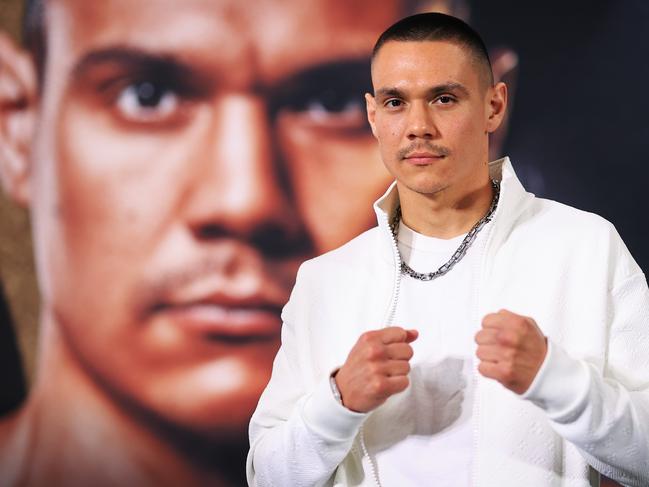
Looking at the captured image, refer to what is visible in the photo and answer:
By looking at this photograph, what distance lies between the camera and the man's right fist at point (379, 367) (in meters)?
1.24

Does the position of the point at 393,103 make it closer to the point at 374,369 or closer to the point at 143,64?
the point at 374,369

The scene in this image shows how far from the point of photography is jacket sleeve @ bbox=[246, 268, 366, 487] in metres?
1.30

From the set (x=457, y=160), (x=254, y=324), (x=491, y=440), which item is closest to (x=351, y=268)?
(x=457, y=160)

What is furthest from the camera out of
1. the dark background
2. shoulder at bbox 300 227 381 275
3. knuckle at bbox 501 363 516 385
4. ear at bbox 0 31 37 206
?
ear at bbox 0 31 37 206

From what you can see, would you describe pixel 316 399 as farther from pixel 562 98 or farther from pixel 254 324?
pixel 562 98

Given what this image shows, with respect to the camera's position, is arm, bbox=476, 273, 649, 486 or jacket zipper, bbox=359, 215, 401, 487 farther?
jacket zipper, bbox=359, 215, 401, 487

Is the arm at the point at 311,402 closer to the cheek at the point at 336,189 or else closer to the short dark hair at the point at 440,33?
the short dark hair at the point at 440,33

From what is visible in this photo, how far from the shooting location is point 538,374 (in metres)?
1.15

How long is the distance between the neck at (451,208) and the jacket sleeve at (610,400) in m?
0.32

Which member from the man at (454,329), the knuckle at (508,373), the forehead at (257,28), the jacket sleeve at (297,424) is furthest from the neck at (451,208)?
the forehead at (257,28)

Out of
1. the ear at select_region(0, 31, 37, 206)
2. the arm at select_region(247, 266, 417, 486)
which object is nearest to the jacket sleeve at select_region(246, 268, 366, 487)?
the arm at select_region(247, 266, 417, 486)

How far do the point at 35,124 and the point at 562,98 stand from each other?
149 cm

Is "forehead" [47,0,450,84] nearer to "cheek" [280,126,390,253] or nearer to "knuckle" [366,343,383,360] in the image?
"cheek" [280,126,390,253]

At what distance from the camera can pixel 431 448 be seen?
1349 millimetres
